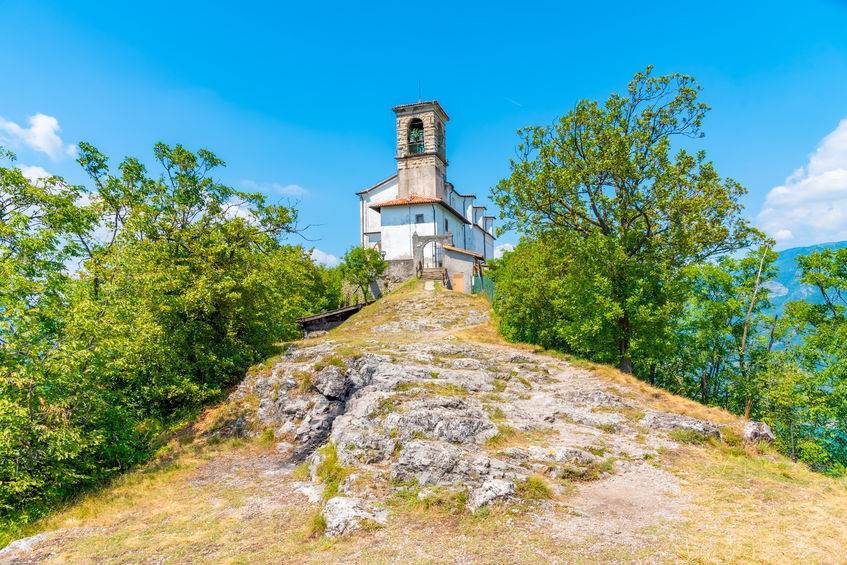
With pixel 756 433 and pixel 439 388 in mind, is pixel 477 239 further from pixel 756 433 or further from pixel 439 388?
pixel 756 433

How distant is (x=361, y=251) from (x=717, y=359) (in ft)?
102

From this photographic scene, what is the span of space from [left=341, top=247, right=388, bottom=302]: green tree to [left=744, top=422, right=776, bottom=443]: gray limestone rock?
1375 inches

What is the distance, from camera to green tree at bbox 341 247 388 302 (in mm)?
43688

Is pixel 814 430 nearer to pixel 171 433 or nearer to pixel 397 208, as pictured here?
pixel 171 433

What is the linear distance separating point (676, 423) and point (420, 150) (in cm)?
4189

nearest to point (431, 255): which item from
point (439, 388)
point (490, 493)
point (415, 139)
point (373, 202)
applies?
point (415, 139)

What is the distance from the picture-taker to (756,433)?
12422 millimetres

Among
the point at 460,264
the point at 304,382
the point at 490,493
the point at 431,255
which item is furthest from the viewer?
the point at 431,255

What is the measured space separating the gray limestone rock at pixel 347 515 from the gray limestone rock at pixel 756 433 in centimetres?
1058

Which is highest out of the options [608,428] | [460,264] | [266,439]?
[460,264]

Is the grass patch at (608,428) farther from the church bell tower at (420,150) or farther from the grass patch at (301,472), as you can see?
Result: the church bell tower at (420,150)

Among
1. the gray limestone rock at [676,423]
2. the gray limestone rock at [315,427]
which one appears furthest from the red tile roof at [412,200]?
the gray limestone rock at [676,423]

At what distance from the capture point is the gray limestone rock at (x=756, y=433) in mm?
12203

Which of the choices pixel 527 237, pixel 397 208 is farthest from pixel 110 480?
pixel 397 208
